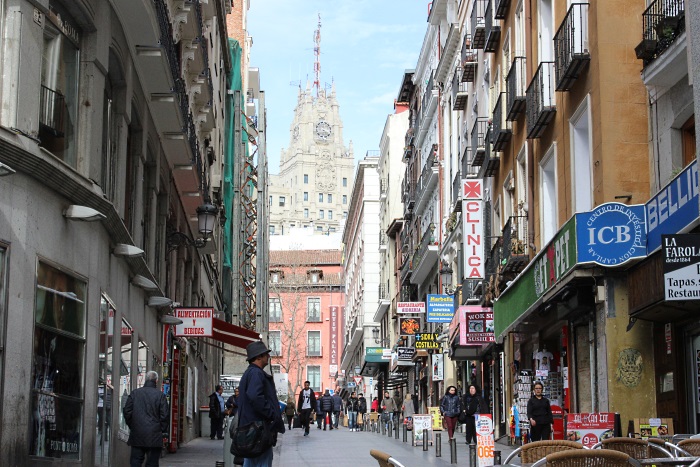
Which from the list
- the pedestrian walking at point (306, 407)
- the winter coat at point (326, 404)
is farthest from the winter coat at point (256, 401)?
the winter coat at point (326, 404)

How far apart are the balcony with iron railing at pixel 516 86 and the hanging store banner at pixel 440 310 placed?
12677 millimetres

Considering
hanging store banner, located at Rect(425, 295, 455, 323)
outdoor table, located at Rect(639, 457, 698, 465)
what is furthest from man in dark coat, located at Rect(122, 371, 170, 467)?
hanging store banner, located at Rect(425, 295, 455, 323)

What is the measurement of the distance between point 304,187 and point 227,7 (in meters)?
146

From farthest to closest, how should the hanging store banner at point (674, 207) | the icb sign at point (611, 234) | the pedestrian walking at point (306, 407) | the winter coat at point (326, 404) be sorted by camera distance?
the winter coat at point (326, 404) → the pedestrian walking at point (306, 407) → the icb sign at point (611, 234) → the hanging store banner at point (674, 207)

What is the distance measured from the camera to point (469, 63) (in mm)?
34906

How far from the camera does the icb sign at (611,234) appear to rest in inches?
691

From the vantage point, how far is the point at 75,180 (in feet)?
44.5

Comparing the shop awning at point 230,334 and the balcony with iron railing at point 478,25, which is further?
the balcony with iron railing at point 478,25

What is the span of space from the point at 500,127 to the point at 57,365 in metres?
16.8

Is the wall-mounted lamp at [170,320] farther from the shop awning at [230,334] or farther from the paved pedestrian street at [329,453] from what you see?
the paved pedestrian street at [329,453]

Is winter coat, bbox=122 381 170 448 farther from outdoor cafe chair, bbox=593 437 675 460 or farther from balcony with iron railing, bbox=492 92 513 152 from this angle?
balcony with iron railing, bbox=492 92 513 152

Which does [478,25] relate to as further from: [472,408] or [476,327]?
[472,408]

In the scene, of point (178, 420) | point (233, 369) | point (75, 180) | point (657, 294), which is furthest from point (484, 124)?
point (233, 369)

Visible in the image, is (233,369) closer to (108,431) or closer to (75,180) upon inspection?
(108,431)
